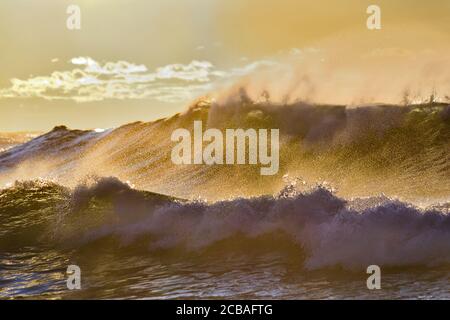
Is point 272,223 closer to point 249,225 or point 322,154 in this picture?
point 249,225

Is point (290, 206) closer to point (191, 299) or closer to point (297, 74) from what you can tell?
point (191, 299)

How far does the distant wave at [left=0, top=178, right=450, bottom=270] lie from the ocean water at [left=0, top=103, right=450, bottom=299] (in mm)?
29

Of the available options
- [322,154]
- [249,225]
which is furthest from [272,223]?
[322,154]

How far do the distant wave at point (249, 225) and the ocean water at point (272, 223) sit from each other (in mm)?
29

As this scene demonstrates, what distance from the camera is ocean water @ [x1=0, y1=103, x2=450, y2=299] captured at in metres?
9.46

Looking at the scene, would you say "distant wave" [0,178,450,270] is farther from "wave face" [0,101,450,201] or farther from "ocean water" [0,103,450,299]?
"wave face" [0,101,450,201]

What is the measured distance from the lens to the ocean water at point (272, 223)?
9461mm

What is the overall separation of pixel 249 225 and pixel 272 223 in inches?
20.6

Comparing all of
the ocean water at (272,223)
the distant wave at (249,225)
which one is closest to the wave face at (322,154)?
the ocean water at (272,223)

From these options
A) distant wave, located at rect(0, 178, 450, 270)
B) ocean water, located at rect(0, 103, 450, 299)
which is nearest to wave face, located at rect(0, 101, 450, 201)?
ocean water, located at rect(0, 103, 450, 299)

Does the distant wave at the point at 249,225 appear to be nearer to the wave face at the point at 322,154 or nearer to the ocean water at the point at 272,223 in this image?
the ocean water at the point at 272,223

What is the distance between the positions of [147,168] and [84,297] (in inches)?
627

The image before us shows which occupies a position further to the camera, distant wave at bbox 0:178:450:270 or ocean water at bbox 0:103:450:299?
distant wave at bbox 0:178:450:270

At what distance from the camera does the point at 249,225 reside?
12297mm
